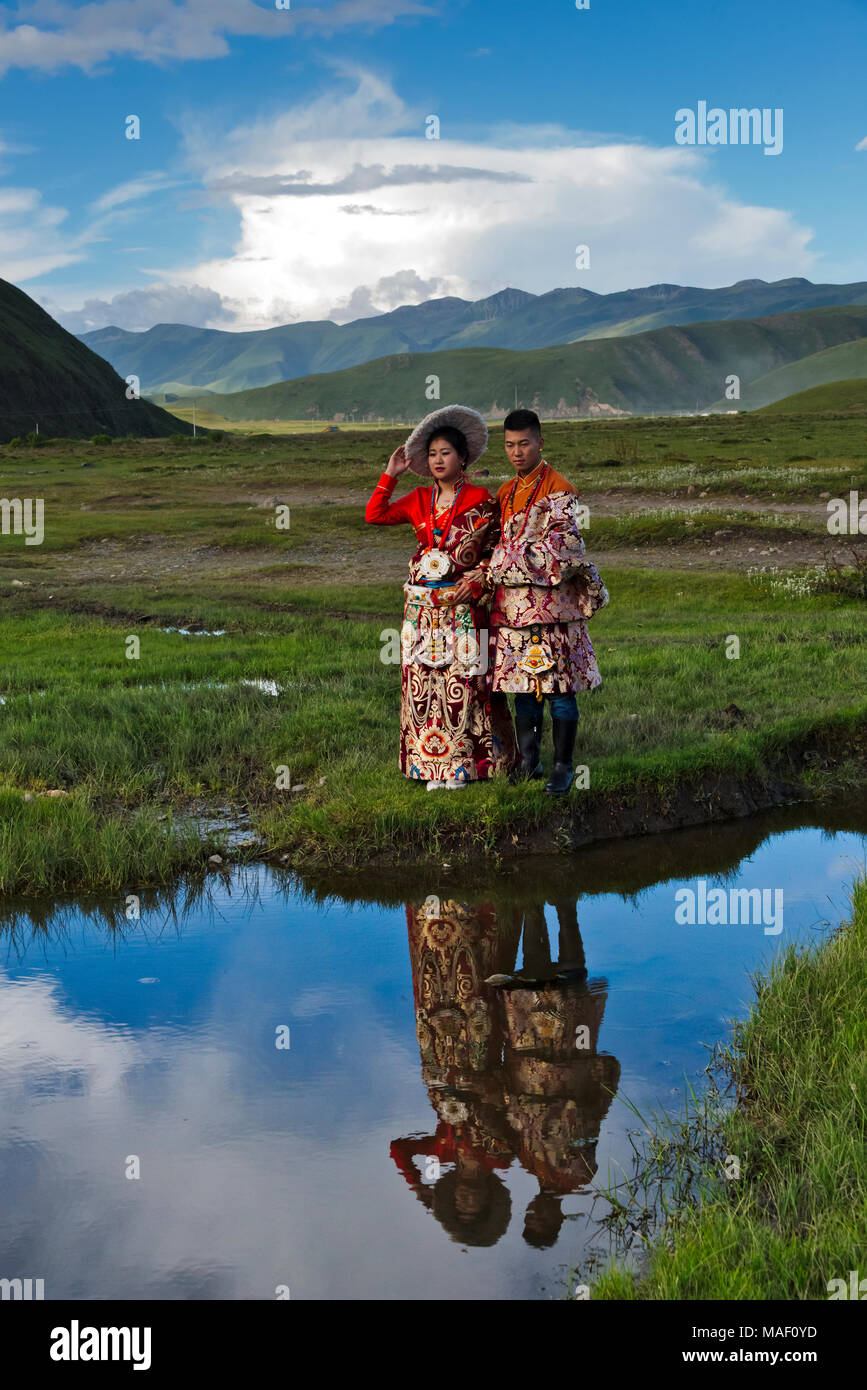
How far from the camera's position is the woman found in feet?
25.6

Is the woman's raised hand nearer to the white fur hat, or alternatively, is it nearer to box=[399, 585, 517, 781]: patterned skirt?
the white fur hat

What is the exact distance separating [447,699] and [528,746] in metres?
Result: 0.68

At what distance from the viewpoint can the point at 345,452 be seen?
64875mm

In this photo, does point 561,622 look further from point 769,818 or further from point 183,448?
point 183,448

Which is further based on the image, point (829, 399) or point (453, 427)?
point (829, 399)

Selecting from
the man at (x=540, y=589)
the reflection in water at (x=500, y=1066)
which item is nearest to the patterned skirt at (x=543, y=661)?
the man at (x=540, y=589)

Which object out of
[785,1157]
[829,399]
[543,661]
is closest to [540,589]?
[543,661]

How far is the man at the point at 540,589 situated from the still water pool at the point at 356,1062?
45.9 inches

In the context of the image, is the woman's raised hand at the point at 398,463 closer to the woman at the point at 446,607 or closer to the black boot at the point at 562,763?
the woman at the point at 446,607

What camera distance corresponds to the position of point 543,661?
767cm

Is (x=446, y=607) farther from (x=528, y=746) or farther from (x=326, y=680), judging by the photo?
(x=326, y=680)

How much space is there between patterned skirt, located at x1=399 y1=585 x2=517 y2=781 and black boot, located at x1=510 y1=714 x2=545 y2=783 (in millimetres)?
106

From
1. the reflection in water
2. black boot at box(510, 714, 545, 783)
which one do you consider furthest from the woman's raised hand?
the reflection in water

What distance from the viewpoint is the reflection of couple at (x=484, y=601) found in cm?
764
